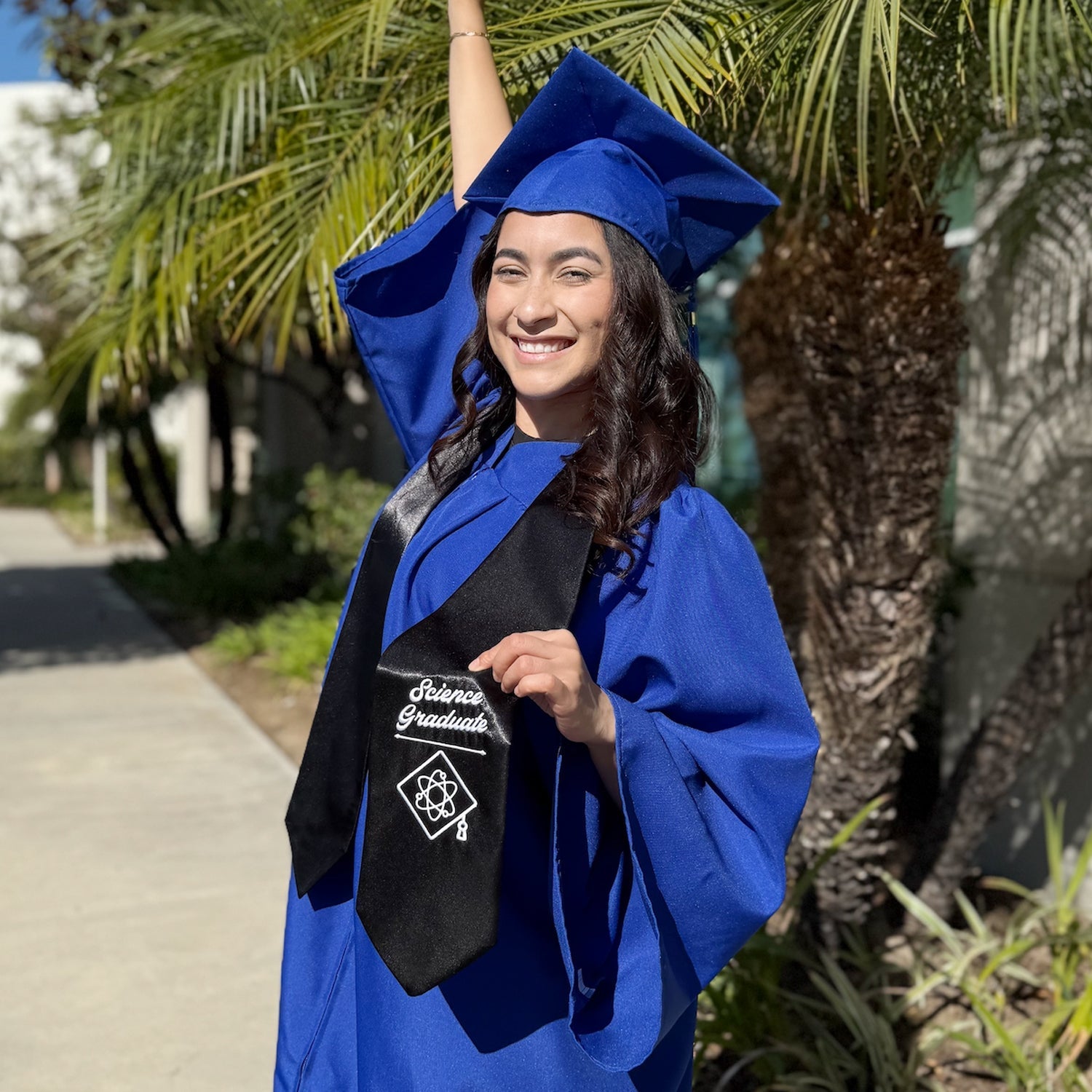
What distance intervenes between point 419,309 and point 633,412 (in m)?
0.51

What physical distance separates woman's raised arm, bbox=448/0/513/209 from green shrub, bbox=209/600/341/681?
5.48 metres

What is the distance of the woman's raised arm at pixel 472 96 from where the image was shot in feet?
6.84

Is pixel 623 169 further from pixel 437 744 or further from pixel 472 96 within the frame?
pixel 437 744

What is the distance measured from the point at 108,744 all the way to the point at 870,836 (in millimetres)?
4250

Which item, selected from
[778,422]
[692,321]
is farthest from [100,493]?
[692,321]

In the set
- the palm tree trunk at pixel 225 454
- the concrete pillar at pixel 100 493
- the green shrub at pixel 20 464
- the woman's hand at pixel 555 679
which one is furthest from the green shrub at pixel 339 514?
the green shrub at pixel 20 464

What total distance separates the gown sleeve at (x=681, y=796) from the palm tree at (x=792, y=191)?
49.1 inches

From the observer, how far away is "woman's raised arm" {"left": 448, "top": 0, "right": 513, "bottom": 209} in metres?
2.08

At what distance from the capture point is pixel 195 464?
20062mm

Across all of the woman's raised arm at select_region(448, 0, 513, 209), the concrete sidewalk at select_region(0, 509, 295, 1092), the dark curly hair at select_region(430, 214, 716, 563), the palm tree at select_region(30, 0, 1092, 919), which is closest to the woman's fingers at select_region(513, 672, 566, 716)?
the dark curly hair at select_region(430, 214, 716, 563)

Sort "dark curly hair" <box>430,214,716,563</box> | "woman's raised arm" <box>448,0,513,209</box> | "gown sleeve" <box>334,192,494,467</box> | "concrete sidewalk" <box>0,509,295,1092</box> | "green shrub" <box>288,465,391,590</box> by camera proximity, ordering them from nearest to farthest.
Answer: "dark curly hair" <box>430,214,716,563</box> < "gown sleeve" <box>334,192,494,467</box> < "woman's raised arm" <box>448,0,513,209</box> < "concrete sidewalk" <box>0,509,295,1092</box> < "green shrub" <box>288,465,391,590</box>

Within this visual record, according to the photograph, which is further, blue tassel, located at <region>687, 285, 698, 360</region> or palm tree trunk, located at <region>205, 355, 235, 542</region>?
palm tree trunk, located at <region>205, 355, 235, 542</region>

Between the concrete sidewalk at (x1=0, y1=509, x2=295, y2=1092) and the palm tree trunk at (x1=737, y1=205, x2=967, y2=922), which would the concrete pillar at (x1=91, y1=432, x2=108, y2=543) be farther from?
the palm tree trunk at (x1=737, y1=205, x2=967, y2=922)

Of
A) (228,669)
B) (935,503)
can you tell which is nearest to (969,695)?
(935,503)
